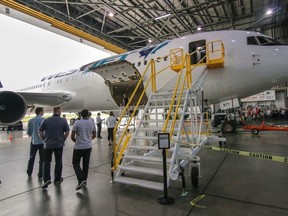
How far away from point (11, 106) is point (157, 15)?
42.6 ft

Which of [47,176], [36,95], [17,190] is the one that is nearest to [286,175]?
[47,176]

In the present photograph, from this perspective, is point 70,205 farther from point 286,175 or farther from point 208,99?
point 208,99

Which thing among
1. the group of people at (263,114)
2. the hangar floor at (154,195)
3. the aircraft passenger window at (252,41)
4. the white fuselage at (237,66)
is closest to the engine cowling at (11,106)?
the hangar floor at (154,195)

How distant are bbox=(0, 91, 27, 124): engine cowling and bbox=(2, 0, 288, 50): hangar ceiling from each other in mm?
8518

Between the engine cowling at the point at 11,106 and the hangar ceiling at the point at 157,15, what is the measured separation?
335 inches

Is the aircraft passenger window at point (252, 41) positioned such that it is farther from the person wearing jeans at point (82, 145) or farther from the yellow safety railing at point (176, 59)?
Answer: the person wearing jeans at point (82, 145)

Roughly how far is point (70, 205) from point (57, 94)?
9.25 metres

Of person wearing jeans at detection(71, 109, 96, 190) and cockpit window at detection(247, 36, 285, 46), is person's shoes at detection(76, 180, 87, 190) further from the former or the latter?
cockpit window at detection(247, 36, 285, 46)

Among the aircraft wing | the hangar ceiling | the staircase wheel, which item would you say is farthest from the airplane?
the hangar ceiling

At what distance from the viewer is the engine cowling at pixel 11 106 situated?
6469 mm

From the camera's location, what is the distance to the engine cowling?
21.2 ft

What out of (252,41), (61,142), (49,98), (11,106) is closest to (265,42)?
(252,41)

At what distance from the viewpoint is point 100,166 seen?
538 cm

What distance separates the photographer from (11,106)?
21.4ft
